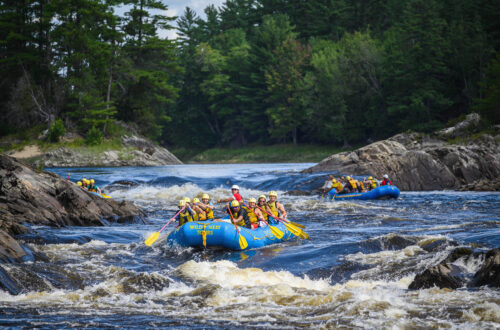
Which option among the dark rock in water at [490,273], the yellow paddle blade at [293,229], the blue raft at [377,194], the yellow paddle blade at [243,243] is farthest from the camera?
the blue raft at [377,194]

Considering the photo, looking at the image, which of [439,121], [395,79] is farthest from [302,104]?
[439,121]

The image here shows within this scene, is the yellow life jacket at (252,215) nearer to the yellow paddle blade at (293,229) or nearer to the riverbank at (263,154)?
the yellow paddle blade at (293,229)

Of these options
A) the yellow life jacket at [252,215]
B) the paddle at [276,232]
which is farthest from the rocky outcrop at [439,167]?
the yellow life jacket at [252,215]

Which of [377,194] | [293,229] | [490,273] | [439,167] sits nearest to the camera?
[490,273]

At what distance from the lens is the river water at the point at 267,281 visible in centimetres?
748

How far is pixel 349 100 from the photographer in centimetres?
5909

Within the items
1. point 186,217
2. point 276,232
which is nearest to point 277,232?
point 276,232

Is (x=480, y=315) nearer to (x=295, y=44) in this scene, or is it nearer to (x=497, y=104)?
(x=497, y=104)

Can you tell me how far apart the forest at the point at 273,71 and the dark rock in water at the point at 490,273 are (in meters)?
29.1

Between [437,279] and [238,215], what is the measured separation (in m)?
6.14

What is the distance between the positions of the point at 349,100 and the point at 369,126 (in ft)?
13.8

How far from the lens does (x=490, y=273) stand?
868 cm

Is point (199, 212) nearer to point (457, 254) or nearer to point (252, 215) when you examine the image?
point (252, 215)

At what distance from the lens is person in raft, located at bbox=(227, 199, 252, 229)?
13.5m
